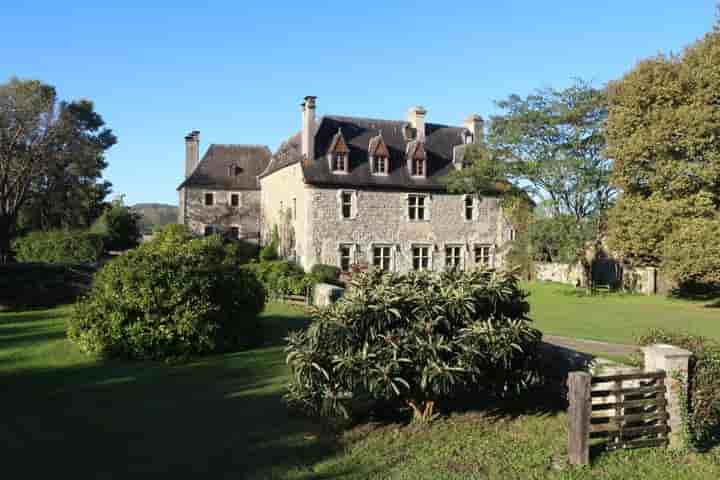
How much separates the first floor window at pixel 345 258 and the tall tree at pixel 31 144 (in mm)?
19029

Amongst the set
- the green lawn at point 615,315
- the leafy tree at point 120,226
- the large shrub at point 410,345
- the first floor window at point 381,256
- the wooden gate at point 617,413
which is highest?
the leafy tree at point 120,226

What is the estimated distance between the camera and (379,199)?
109ft

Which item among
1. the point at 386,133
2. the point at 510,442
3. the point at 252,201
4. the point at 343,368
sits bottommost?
the point at 510,442

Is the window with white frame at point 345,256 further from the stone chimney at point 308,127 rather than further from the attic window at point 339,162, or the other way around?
the stone chimney at point 308,127

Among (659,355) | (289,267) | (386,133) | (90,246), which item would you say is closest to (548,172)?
(386,133)

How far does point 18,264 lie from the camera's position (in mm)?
21094

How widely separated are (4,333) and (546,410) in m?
13.3

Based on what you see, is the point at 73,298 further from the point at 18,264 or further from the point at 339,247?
the point at 339,247

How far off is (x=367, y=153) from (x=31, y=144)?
20.9 m

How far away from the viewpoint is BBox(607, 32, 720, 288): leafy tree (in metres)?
23.9

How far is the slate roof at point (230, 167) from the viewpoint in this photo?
4172 cm

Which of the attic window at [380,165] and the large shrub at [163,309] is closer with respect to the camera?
the large shrub at [163,309]

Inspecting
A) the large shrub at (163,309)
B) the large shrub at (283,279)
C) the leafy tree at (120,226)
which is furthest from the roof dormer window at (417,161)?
the leafy tree at (120,226)

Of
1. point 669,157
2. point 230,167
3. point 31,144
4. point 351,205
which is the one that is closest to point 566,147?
point 669,157
